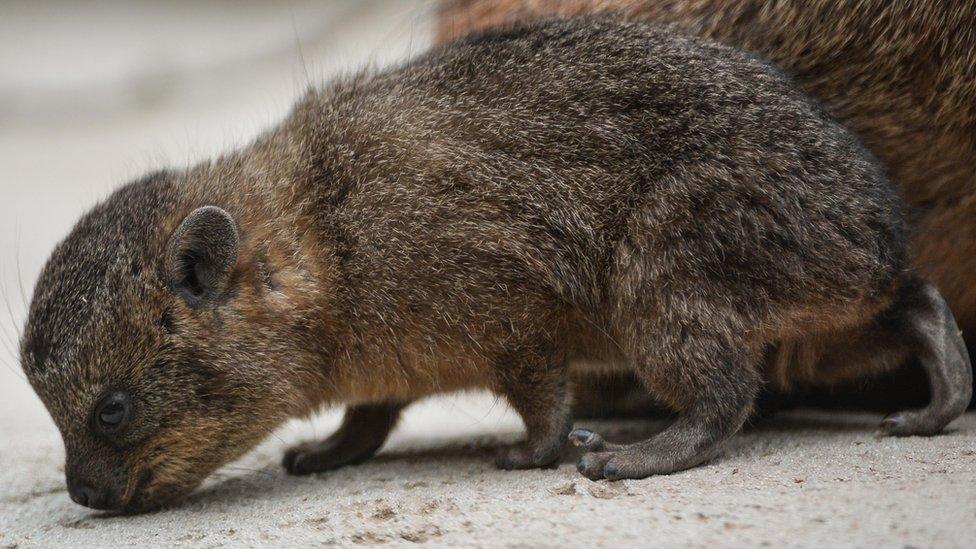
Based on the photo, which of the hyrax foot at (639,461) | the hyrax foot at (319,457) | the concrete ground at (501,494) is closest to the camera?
the concrete ground at (501,494)

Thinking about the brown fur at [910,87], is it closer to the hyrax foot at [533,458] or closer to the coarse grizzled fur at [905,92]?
the coarse grizzled fur at [905,92]

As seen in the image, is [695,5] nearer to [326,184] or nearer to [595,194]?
[595,194]

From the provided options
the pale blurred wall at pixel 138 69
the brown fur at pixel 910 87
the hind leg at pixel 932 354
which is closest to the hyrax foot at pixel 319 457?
the hind leg at pixel 932 354

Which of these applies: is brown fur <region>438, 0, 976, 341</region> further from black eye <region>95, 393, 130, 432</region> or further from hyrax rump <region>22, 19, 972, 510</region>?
black eye <region>95, 393, 130, 432</region>

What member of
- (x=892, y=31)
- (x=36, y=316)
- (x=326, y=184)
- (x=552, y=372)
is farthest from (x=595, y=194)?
(x=36, y=316)

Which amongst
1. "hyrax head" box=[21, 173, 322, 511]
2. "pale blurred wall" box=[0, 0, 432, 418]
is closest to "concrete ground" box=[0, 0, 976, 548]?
"hyrax head" box=[21, 173, 322, 511]

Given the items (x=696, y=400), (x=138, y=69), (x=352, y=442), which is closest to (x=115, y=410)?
(x=352, y=442)
